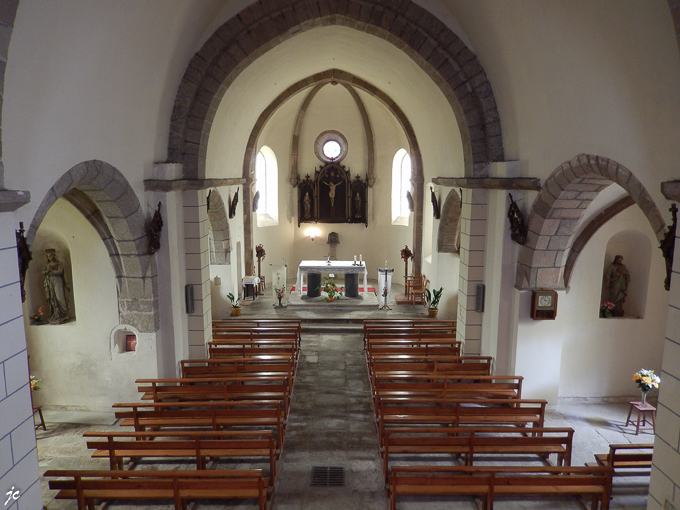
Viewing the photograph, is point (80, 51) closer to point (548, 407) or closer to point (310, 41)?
point (310, 41)

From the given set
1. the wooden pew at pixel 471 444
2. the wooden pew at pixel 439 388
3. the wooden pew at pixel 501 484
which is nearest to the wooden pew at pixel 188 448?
the wooden pew at pixel 471 444

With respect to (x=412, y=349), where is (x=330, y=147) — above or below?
above

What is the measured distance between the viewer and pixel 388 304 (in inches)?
598

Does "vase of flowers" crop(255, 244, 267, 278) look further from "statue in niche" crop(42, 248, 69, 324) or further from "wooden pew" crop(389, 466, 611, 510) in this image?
"wooden pew" crop(389, 466, 611, 510)

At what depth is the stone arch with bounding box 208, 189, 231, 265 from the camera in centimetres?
1303

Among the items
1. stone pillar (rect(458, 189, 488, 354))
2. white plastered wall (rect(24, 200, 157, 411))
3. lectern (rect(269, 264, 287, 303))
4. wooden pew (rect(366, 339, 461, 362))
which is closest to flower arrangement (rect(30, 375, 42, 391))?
white plastered wall (rect(24, 200, 157, 411))

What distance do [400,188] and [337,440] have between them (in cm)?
1231

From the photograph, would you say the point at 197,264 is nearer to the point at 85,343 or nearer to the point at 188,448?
the point at 85,343

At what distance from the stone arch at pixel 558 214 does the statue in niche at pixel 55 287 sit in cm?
815

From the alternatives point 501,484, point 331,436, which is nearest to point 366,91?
point 331,436

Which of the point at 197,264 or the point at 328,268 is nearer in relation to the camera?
the point at 197,264

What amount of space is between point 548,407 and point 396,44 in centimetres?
732

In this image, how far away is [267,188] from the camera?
19.0 m

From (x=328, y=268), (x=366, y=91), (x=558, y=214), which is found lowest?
(x=328, y=268)
